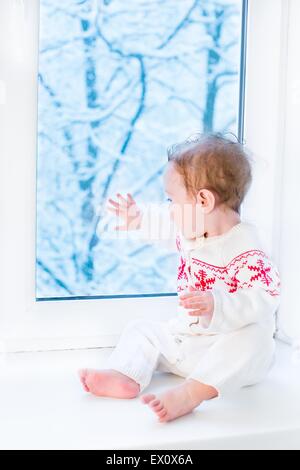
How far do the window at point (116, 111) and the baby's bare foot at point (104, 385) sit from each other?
32 centimetres

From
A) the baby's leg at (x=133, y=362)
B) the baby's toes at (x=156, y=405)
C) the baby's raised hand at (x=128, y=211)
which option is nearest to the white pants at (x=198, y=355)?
the baby's leg at (x=133, y=362)

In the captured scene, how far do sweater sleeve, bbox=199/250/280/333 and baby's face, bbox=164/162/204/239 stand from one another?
113mm

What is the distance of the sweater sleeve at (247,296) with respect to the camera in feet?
3.21

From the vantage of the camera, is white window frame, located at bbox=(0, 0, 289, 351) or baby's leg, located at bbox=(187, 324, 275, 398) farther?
white window frame, located at bbox=(0, 0, 289, 351)

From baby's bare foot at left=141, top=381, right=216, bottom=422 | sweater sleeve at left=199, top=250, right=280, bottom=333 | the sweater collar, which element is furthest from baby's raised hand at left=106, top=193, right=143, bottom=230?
baby's bare foot at left=141, top=381, right=216, bottom=422

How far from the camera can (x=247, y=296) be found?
3.32 feet

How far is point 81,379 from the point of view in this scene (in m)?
0.99

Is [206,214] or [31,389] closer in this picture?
[31,389]

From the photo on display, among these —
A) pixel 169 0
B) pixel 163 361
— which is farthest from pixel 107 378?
pixel 169 0

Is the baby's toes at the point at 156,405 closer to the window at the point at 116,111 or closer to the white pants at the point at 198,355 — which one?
the white pants at the point at 198,355

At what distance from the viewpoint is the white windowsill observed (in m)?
0.83

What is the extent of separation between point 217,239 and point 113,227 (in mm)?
265

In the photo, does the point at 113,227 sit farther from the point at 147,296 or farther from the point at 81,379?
the point at 81,379

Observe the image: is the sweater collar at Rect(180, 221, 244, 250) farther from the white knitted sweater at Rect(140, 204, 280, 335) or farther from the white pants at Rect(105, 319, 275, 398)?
the white pants at Rect(105, 319, 275, 398)
